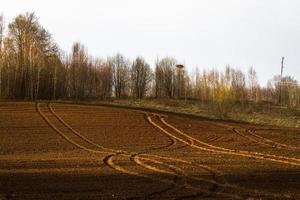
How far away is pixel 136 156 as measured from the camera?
26344 mm

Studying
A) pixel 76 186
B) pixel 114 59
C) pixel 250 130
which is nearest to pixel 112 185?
pixel 76 186

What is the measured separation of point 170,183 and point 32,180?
15.9ft

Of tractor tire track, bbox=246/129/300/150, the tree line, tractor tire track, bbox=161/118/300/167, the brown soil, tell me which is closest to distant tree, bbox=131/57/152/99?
the tree line

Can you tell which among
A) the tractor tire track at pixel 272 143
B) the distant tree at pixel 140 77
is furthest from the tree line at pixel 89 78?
the tractor tire track at pixel 272 143

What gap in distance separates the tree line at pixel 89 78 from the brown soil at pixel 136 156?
1303 centimetres

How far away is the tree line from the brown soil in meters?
13.0

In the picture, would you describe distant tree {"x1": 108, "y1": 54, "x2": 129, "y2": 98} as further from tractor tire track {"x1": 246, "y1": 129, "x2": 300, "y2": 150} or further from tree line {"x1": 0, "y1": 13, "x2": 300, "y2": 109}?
tractor tire track {"x1": 246, "y1": 129, "x2": 300, "y2": 150}

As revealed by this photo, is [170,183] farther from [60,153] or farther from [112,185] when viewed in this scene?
[60,153]

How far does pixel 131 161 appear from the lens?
78.9 feet

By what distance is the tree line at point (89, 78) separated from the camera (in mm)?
60062

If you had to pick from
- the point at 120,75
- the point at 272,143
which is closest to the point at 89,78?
the point at 120,75

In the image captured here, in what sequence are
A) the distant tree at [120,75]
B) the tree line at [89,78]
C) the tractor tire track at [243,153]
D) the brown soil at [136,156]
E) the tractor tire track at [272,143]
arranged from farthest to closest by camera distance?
the distant tree at [120,75], the tree line at [89,78], the tractor tire track at [272,143], the tractor tire track at [243,153], the brown soil at [136,156]

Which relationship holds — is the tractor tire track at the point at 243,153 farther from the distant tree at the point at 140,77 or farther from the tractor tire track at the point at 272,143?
the distant tree at the point at 140,77

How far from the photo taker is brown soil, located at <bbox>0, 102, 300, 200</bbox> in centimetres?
1562
